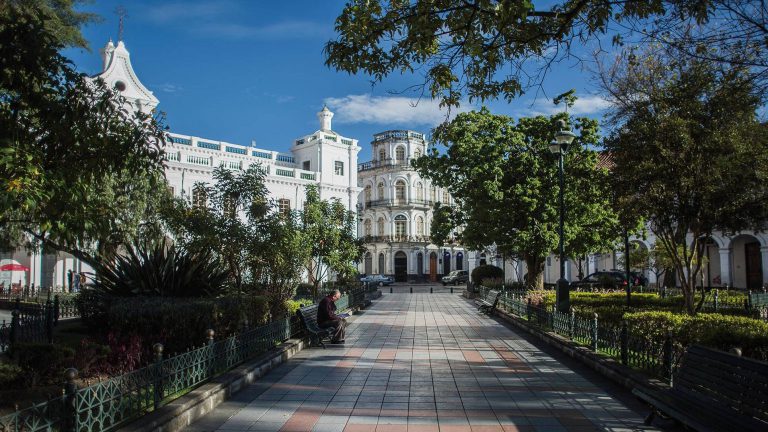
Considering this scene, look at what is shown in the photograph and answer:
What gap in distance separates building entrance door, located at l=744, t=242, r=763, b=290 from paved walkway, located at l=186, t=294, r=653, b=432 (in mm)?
27686

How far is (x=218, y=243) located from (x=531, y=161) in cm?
1259

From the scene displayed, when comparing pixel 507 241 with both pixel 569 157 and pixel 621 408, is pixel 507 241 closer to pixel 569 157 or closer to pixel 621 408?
pixel 569 157

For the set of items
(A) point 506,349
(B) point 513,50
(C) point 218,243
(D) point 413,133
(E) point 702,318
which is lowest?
(A) point 506,349

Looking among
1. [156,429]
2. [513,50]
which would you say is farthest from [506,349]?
[156,429]

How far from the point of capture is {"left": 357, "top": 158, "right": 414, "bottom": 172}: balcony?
185 ft

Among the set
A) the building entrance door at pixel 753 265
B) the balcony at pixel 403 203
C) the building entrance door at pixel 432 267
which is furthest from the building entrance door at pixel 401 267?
the building entrance door at pixel 753 265

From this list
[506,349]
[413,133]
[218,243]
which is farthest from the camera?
[413,133]

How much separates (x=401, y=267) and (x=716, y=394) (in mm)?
52799

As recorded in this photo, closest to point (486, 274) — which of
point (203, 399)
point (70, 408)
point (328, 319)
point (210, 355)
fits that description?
point (328, 319)

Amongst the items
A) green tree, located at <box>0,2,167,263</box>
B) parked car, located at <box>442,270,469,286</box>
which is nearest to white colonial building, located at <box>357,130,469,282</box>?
parked car, located at <box>442,270,469,286</box>

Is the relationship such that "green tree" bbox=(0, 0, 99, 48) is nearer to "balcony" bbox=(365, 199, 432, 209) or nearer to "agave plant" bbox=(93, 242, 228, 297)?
"agave plant" bbox=(93, 242, 228, 297)

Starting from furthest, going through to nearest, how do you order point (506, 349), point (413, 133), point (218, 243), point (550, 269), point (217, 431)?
point (413, 133) → point (550, 269) → point (218, 243) → point (506, 349) → point (217, 431)

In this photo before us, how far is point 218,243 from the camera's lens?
1258 cm

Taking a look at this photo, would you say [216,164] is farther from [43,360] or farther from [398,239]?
[43,360]
